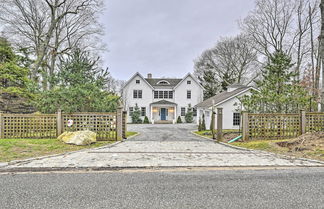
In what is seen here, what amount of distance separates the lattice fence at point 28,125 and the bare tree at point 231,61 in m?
25.9

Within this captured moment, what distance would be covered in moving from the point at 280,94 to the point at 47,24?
896 inches

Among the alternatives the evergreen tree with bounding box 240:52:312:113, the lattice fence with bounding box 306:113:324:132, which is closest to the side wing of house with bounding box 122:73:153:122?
the evergreen tree with bounding box 240:52:312:113

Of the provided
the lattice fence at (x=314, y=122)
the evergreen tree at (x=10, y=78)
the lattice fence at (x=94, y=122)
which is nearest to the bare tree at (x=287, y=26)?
the lattice fence at (x=314, y=122)

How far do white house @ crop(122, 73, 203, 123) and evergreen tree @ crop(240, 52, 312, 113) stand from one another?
15.4 meters

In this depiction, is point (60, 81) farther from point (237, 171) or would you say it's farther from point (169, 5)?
point (169, 5)

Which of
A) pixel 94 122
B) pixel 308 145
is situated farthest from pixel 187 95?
pixel 308 145

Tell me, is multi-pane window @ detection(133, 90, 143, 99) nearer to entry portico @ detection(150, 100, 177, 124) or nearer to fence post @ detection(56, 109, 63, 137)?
entry portico @ detection(150, 100, 177, 124)

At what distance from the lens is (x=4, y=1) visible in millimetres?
14852

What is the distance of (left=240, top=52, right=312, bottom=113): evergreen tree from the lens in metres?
9.38

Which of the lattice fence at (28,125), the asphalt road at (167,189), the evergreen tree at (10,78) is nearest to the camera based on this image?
the asphalt road at (167,189)

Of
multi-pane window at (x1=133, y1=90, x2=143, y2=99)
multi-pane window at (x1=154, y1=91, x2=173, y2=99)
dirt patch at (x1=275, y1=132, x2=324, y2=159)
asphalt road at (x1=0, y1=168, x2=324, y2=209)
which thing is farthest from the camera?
multi-pane window at (x1=154, y1=91, x2=173, y2=99)

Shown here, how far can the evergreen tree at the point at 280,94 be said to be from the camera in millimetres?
9383

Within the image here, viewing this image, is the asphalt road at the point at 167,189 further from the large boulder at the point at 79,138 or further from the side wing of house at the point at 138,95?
the side wing of house at the point at 138,95

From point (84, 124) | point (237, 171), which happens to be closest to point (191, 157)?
point (237, 171)
